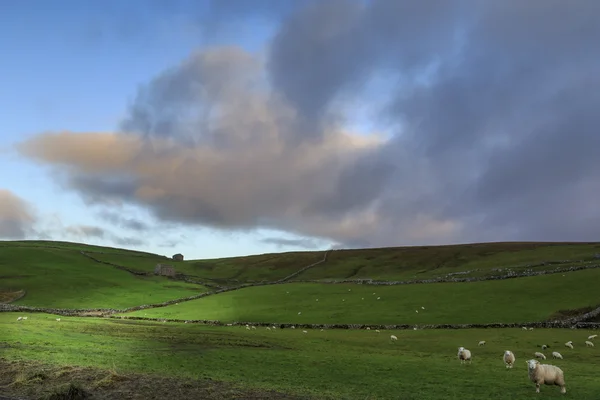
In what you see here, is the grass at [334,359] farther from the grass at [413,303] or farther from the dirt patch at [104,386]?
the grass at [413,303]

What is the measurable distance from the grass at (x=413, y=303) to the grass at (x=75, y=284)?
14.3m

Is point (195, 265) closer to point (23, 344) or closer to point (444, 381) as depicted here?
point (23, 344)

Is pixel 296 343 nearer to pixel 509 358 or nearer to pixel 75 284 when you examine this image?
pixel 509 358

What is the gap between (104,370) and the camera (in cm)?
2248

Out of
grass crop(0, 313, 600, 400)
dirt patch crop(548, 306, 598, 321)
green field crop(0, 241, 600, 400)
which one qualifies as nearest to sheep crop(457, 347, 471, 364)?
grass crop(0, 313, 600, 400)

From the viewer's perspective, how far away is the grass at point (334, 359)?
69.9 ft

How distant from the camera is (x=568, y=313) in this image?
2080 inches

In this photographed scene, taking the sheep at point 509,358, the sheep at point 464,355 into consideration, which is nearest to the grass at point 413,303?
the sheep at point 464,355

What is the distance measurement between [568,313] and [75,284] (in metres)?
97.0

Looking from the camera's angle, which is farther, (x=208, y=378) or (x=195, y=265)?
(x=195, y=265)

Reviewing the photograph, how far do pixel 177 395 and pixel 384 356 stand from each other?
1906 cm

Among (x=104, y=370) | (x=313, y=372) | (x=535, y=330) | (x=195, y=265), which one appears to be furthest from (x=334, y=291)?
(x=195, y=265)

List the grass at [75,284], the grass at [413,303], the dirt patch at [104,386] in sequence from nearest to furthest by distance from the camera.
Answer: the dirt patch at [104,386], the grass at [413,303], the grass at [75,284]

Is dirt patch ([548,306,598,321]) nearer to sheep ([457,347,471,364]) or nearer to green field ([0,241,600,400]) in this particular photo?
green field ([0,241,600,400])
